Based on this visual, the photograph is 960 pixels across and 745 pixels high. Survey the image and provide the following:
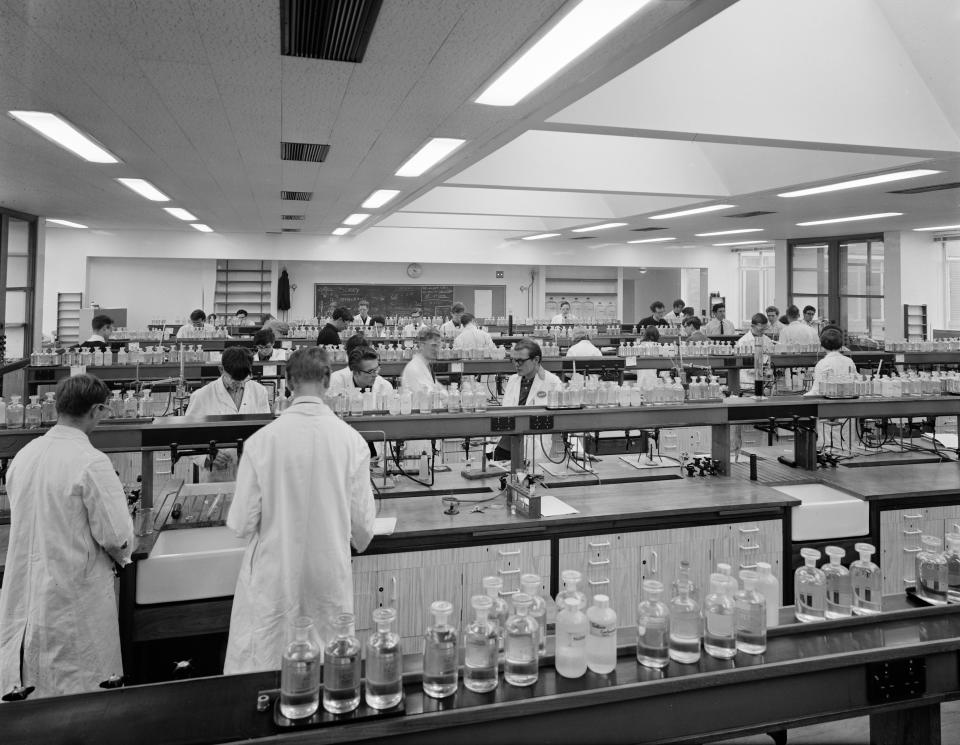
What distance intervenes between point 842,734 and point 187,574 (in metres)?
2.67

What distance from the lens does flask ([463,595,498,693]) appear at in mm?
1527

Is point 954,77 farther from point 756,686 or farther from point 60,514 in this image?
point 60,514

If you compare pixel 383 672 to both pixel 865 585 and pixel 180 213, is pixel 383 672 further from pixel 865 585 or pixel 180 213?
pixel 180 213

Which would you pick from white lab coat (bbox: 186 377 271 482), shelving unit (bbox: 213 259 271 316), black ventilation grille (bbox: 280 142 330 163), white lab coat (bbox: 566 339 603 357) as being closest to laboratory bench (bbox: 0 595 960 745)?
white lab coat (bbox: 186 377 271 482)

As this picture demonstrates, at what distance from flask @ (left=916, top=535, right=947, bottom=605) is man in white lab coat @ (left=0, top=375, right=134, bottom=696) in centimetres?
282

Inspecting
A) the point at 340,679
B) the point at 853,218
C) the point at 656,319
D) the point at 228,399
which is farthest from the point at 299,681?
the point at 853,218

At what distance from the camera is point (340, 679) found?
4.74ft

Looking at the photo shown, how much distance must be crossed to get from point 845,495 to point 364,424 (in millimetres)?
2970

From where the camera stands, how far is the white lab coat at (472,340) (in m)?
8.38

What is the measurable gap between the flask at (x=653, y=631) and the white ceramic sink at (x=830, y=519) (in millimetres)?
2508

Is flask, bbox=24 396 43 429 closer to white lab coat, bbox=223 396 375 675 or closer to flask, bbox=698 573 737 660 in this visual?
white lab coat, bbox=223 396 375 675

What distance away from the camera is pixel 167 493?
13.0ft

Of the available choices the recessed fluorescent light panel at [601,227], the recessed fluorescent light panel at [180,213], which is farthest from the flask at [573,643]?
the recessed fluorescent light panel at [601,227]

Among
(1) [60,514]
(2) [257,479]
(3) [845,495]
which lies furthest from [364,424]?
(3) [845,495]
